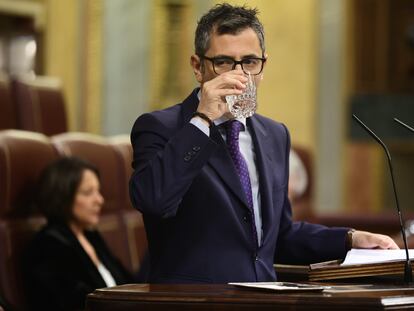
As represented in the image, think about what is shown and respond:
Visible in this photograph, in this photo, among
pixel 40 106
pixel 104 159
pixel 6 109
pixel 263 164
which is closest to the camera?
pixel 263 164

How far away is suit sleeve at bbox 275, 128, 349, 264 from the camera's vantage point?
2451 mm

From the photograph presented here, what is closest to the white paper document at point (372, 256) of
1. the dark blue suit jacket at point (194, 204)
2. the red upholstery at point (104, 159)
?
the dark blue suit jacket at point (194, 204)

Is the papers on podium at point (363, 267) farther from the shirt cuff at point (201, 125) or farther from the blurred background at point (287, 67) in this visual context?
the blurred background at point (287, 67)

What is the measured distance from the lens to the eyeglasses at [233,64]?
2230 millimetres

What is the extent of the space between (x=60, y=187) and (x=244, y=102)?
2.03 meters

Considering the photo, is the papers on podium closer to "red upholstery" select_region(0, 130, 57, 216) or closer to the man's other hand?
the man's other hand

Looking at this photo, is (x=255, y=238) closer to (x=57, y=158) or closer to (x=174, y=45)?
(x=57, y=158)

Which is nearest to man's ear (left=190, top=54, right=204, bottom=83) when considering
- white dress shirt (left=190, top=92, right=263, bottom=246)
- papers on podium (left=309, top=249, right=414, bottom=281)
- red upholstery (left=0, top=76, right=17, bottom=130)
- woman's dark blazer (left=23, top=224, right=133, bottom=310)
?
white dress shirt (left=190, top=92, right=263, bottom=246)

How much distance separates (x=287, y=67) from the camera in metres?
8.47

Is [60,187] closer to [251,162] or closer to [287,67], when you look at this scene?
[251,162]

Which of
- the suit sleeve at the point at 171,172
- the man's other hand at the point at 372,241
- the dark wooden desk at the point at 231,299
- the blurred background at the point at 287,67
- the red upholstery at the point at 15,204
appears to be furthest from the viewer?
the blurred background at the point at 287,67

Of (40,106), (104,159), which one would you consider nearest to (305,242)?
(104,159)

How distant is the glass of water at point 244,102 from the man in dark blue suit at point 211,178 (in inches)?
0.5

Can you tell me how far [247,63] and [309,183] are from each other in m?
5.40
